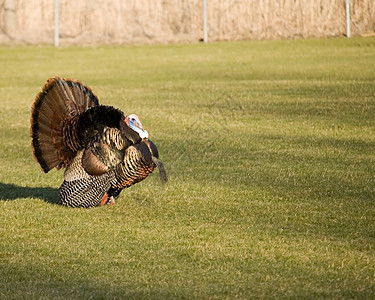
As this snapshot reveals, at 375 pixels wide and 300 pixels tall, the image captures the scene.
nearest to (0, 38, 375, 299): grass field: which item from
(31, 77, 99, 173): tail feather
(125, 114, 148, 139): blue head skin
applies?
(31, 77, 99, 173): tail feather

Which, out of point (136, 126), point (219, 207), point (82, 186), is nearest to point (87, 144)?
point (82, 186)

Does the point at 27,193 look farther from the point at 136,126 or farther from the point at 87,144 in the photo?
the point at 136,126

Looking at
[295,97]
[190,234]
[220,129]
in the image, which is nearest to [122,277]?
[190,234]

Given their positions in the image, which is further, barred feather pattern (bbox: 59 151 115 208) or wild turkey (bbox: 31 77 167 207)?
barred feather pattern (bbox: 59 151 115 208)

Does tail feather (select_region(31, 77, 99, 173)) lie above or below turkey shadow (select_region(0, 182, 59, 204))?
above

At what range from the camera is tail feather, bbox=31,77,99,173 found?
8.30 m

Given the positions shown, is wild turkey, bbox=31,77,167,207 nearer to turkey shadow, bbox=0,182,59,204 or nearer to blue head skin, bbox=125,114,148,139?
blue head skin, bbox=125,114,148,139

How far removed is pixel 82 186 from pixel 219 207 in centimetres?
131

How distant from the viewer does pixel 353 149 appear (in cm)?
1130

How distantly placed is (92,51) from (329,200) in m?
19.6

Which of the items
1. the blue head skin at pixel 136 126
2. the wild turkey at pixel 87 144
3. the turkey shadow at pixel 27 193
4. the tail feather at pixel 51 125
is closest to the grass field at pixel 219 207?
the turkey shadow at pixel 27 193

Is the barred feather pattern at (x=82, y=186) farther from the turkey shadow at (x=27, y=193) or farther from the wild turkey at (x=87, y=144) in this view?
the turkey shadow at (x=27, y=193)

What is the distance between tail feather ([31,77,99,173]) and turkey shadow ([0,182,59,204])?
1.99 ft

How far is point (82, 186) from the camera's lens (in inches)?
320
